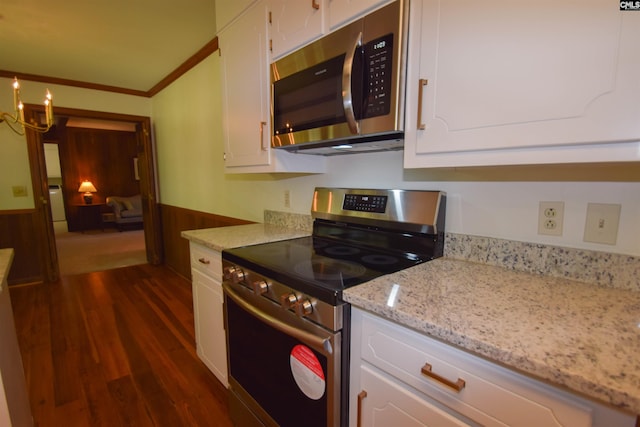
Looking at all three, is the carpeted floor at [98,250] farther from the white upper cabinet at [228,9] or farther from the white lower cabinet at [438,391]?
the white lower cabinet at [438,391]

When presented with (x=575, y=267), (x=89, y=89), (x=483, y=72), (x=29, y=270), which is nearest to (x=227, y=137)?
(x=483, y=72)

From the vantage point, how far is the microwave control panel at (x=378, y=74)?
0.99 meters

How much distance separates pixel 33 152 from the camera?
11.2 feet

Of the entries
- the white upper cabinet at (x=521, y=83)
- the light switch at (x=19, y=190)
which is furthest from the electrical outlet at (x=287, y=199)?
the light switch at (x=19, y=190)

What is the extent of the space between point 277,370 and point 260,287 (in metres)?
0.33

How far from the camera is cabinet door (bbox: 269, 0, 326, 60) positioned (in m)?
1.22

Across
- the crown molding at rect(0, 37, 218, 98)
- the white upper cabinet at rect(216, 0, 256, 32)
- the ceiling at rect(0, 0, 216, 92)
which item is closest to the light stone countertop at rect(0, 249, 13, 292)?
the white upper cabinet at rect(216, 0, 256, 32)

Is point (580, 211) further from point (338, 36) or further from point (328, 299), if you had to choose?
point (338, 36)

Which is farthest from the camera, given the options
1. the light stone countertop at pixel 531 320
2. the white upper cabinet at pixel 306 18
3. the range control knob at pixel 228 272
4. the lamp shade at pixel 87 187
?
the lamp shade at pixel 87 187

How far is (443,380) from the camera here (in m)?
0.69

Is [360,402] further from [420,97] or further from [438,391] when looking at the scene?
[420,97]

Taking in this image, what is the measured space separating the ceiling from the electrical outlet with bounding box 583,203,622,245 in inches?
94.0

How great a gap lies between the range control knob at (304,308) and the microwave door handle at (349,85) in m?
0.62

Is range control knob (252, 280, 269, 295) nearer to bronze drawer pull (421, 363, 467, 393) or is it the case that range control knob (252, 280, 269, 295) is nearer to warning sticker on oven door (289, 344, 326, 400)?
warning sticker on oven door (289, 344, 326, 400)
